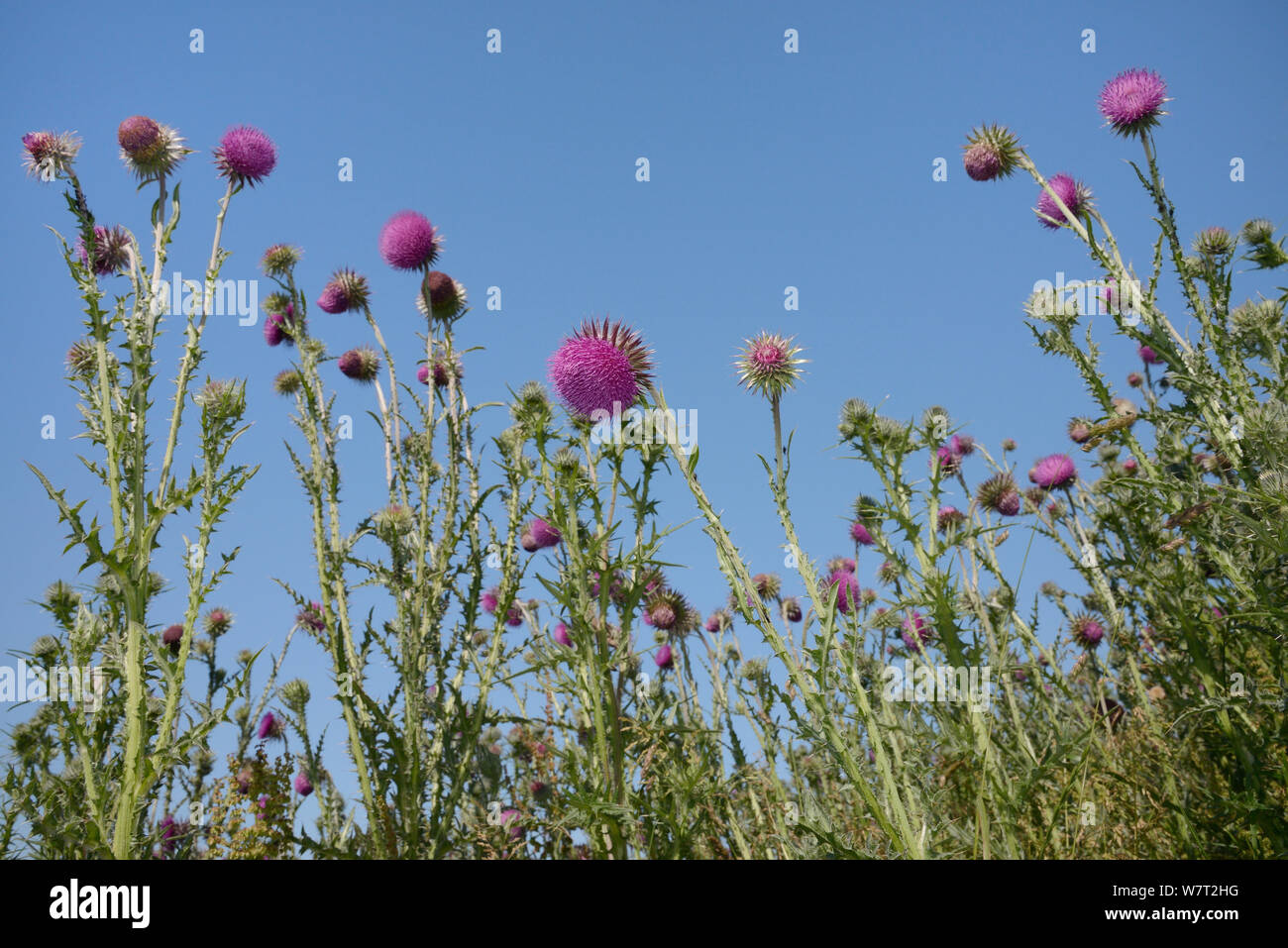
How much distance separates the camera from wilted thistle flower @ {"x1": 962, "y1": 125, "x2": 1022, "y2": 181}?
17.1ft

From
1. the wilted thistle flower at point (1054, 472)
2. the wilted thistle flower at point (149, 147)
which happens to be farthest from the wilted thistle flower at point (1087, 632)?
the wilted thistle flower at point (149, 147)

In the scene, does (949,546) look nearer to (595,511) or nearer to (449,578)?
(595,511)

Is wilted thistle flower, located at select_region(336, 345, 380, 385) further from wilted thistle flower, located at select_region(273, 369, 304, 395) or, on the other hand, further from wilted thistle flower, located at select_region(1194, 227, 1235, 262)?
wilted thistle flower, located at select_region(1194, 227, 1235, 262)

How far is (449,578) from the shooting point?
13.8 feet

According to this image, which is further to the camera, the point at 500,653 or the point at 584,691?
the point at 500,653

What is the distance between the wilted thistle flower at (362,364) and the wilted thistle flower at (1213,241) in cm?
678

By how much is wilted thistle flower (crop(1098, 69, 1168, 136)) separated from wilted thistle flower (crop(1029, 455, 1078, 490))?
8.80 ft

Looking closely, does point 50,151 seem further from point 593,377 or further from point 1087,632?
point 1087,632

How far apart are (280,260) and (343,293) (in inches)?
20.6

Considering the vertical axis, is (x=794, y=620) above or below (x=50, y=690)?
above

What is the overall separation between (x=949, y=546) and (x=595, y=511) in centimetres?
138

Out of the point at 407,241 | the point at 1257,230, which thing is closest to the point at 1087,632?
the point at 1257,230
